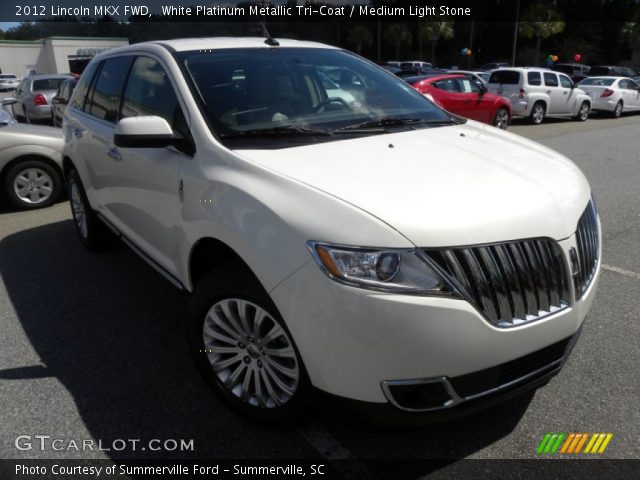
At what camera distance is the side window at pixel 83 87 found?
466 cm

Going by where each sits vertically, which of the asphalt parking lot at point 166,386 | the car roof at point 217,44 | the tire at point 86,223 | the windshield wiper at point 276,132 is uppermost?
the car roof at point 217,44

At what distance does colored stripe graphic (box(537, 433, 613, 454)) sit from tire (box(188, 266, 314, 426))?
1.09 m

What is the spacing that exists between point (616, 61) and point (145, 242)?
66.0m

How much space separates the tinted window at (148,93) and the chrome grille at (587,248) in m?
2.17

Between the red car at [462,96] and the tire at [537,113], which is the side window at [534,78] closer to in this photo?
the tire at [537,113]

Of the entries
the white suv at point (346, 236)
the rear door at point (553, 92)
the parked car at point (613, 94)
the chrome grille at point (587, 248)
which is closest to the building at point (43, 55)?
the parked car at point (613, 94)

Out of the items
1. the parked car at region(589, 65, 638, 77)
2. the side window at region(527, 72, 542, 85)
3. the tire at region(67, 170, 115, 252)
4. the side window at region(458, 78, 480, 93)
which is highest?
the parked car at region(589, 65, 638, 77)

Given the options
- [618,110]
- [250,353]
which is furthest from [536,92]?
[250,353]

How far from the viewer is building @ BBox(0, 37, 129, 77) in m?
49.6

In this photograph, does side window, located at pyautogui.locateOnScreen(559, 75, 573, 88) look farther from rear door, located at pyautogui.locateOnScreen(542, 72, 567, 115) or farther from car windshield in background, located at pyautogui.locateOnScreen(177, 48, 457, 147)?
car windshield in background, located at pyautogui.locateOnScreen(177, 48, 457, 147)

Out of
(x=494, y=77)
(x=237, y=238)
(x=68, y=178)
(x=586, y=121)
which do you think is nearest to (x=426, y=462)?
(x=237, y=238)

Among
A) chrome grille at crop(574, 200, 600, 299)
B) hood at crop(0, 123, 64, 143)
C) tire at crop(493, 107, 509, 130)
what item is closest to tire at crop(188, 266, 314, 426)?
chrome grille at crop(574, 200, 600, 299)

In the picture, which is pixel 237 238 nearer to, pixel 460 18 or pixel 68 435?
pixel 68 435

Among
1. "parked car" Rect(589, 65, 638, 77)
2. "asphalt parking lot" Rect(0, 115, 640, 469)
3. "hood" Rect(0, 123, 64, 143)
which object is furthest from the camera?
"parked car" Rect(589, 65, 638, 77)
